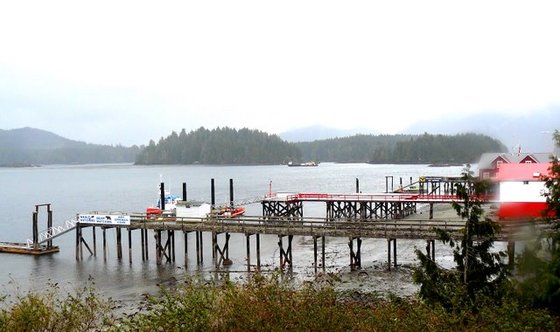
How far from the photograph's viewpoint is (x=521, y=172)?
3931 cm

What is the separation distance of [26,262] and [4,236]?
76.8ft

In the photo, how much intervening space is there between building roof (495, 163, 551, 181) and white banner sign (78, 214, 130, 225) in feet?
92.5

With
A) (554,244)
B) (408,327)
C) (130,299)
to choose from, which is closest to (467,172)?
(554,244)

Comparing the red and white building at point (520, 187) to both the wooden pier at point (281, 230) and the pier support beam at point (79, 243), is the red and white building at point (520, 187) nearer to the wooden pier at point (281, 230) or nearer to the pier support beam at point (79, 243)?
the wooden pier at point (281, 230)

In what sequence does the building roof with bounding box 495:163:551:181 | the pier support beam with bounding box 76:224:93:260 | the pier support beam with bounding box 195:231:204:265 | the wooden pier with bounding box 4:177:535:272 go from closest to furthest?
1. the wooden pier with bounding box 4:177:535:272
2. the building roof with bounding box 495:163:551:181
3. the pier support beam with bounding box 195:231:204:265
4. the pier support beam with bounding box 76:224:93:260

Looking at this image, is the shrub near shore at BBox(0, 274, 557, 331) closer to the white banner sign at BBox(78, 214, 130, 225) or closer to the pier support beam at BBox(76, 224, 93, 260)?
the white banner sign at BBox(78, 214, 130, 225)

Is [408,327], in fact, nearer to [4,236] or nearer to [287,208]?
[287,208]

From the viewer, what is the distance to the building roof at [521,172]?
38.1 metres

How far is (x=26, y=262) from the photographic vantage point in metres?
45.5

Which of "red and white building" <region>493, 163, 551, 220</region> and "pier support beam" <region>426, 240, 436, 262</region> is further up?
"red and white building" <region>493, 163, 551, 220</region>

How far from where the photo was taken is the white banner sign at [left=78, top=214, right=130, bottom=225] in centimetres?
4428

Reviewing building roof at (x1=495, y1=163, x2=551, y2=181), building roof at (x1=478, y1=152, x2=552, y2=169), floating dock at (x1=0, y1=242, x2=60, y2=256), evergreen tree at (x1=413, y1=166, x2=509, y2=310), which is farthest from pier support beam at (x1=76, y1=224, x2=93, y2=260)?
building roof at (x1=478, y1=152, x2=552, y2=169)

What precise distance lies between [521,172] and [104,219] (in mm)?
32184

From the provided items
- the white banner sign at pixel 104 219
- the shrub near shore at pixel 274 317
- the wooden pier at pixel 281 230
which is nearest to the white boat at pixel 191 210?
the wooden pier at pixel 281 230
